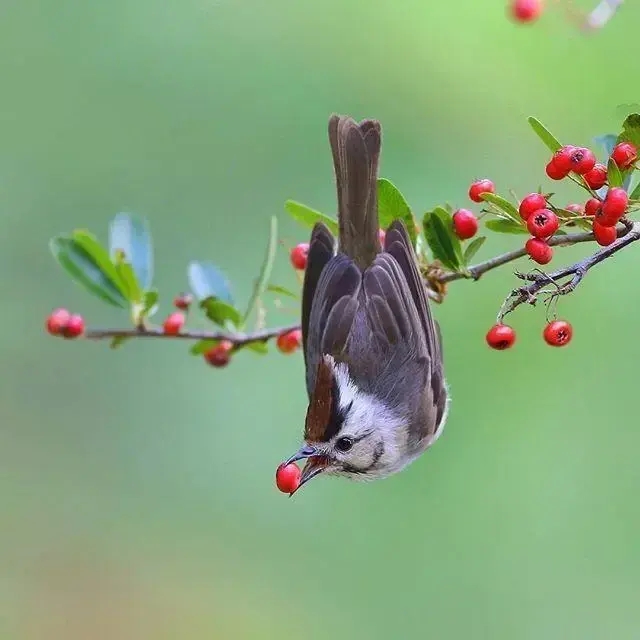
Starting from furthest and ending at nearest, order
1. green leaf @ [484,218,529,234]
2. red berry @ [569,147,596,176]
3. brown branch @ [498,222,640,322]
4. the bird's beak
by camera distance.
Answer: the bird's beak < green leaf @ [484,218,529,234] < red berry @ [569,147,596,176] < brown branch @ [498,222,640,322]

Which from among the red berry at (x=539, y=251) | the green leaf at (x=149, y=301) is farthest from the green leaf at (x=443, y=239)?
the green leaf at (x=149, y=301)

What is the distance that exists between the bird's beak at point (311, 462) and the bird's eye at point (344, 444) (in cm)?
5

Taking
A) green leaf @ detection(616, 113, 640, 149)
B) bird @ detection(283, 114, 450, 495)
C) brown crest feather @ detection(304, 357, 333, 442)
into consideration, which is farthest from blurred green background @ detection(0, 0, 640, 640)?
green leaf @ detection(616, 113, 640, 149)

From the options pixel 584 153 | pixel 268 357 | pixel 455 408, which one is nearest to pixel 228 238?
pixel 268 357

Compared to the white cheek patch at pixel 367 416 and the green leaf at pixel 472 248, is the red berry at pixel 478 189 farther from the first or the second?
the white cheek patch at pixel 367 416

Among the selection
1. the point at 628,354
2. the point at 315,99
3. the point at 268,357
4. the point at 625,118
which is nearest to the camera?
the point at 625,118

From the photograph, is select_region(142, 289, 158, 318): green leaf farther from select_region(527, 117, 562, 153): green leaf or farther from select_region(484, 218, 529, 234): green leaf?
select_region(527, 117, 562, 153): green leaf

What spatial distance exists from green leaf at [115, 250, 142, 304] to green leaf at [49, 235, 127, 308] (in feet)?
0.10

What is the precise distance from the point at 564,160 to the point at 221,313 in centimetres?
99

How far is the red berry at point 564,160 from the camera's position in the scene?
71.6 inches

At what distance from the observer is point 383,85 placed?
5.15m

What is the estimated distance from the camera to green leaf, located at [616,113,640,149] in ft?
5.67

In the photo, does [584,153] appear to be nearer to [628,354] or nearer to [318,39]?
[628,354]

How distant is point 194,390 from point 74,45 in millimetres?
1967
